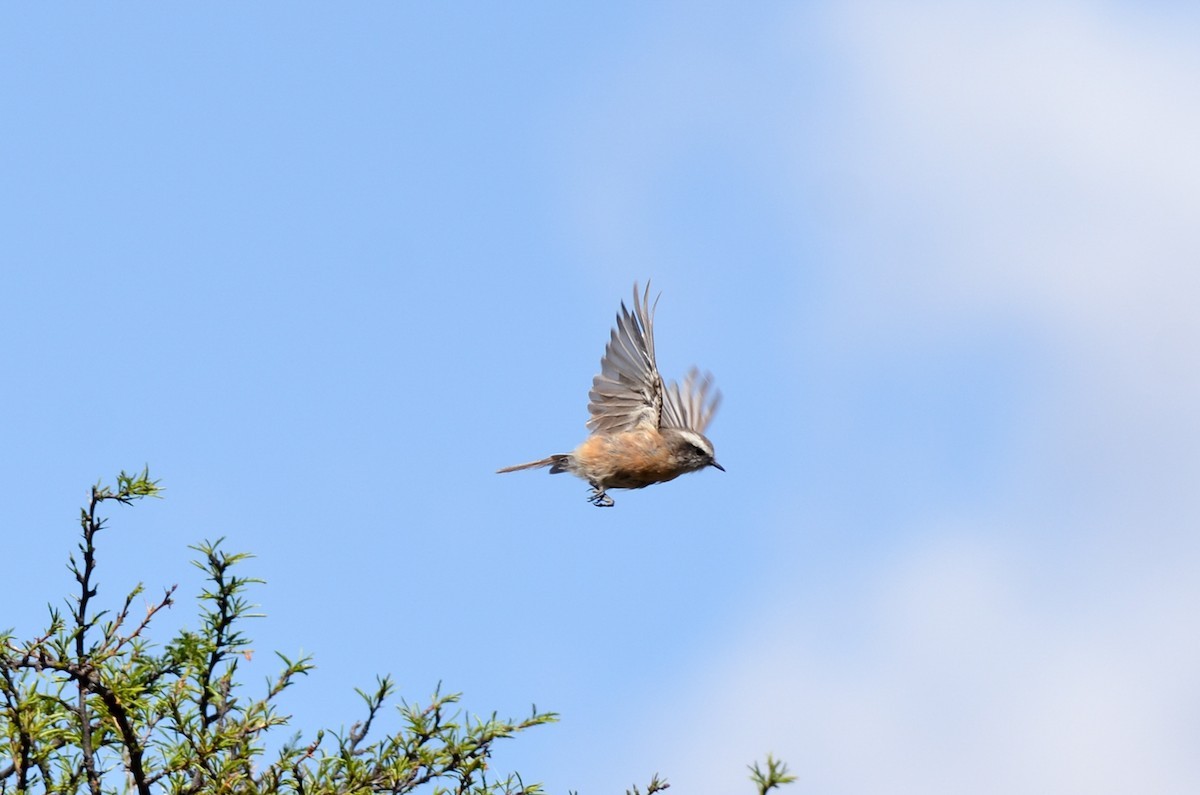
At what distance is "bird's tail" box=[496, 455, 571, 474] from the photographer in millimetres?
12156

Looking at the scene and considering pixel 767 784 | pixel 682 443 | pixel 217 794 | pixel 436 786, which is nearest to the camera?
pixel 767 784

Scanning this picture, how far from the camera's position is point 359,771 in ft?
16.0

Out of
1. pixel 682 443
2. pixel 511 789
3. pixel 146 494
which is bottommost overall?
pixel 511 789

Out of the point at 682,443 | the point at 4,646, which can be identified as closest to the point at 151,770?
the point at 4,646

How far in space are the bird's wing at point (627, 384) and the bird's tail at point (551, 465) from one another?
377mm

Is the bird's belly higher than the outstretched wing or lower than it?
lower

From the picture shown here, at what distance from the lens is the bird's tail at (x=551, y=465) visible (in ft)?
39.9

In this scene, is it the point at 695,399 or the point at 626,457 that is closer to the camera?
the point at 626,457

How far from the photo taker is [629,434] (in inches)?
469

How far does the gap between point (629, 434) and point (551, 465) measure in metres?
0.84

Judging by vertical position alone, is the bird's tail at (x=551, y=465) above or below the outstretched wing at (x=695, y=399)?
below

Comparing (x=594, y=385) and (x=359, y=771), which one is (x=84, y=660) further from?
(x=594, y=385)

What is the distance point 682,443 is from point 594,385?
3.17 feet

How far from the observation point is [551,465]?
12.3 metres
